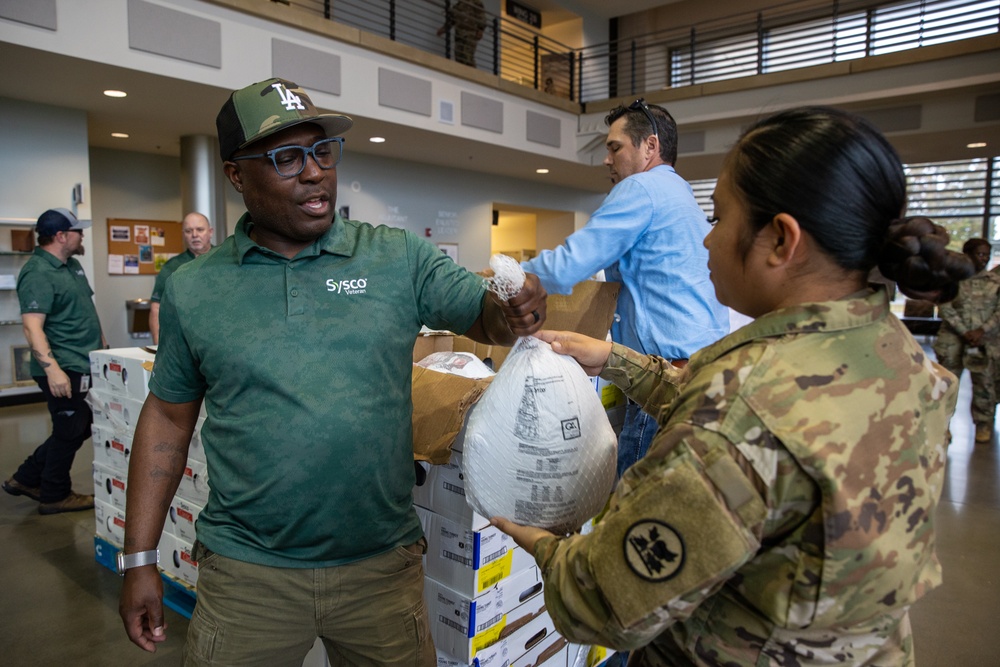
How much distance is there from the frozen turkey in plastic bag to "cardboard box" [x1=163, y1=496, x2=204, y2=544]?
5.86ft

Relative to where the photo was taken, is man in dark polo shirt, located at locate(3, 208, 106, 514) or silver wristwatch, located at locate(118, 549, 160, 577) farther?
man in dark polo shirt, located at locate(3, 208, 106, 514)

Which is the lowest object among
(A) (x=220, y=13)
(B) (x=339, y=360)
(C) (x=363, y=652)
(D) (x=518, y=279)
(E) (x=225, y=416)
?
(C) (x=363, y=652)

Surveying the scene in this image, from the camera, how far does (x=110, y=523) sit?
2984 millimetres

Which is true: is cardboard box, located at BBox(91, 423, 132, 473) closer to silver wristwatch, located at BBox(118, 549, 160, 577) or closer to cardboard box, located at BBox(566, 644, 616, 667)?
silver wristwatch, located at BBox(118, 549, 160, 577)

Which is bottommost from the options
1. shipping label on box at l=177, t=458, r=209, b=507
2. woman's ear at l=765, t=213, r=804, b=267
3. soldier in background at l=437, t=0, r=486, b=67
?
shipping label on box at l=177, t=458, r=209, b=507

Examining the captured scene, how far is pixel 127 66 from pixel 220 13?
974 mm

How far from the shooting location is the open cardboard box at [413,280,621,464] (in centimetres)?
158

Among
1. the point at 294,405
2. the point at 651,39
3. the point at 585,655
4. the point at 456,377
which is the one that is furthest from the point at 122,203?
the point at 651,39

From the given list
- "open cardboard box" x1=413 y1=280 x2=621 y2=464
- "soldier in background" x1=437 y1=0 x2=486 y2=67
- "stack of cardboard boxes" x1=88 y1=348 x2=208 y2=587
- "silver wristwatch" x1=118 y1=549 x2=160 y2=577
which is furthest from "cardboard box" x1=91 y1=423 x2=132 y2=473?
"soldier in background" x1=437 y1=0 x2=486 y2=67

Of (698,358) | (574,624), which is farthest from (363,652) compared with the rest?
(698,358)

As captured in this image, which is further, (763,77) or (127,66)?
(763,77)

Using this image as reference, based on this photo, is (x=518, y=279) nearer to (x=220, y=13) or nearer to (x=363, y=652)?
(x=363, y=652)

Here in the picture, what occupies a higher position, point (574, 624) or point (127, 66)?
point (127, 66)

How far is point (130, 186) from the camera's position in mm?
8602
